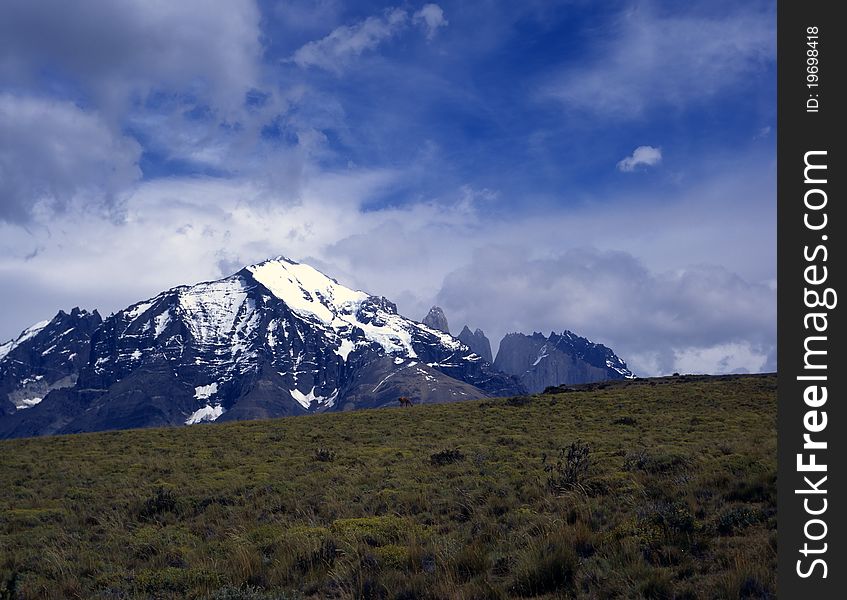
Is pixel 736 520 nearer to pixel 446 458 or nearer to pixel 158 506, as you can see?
pixel 446 458

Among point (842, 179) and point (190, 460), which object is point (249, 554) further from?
point (190, 460)

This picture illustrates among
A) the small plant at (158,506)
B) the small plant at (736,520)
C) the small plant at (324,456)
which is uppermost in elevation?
the small plant at (324,456)

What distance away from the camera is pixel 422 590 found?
816cm

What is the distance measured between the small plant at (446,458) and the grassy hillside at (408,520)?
80mm

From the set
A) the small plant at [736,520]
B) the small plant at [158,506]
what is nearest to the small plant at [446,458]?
the small plant at [158,506]

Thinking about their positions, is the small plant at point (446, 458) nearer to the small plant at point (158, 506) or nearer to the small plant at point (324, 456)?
the small plant at point (324, 456)

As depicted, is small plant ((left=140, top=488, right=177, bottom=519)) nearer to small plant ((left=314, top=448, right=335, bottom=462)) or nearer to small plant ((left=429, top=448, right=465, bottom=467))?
small plant ((left=314, top=448, right=335, bottom=462))

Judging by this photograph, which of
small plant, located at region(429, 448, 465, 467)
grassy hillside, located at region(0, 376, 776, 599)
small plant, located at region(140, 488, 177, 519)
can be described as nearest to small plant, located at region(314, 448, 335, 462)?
grassy hillside, located at region(0, 376, 776, 599)

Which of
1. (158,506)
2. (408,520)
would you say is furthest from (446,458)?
(158,506)

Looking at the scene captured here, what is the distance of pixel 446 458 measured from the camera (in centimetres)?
2147

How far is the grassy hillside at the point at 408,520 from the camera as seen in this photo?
8.23 metres

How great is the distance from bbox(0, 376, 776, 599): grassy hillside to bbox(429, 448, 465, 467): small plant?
8 cm

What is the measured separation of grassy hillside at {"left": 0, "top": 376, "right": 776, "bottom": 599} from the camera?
823 cm

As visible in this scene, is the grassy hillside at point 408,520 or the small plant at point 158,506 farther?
the small plant at point 158,506
